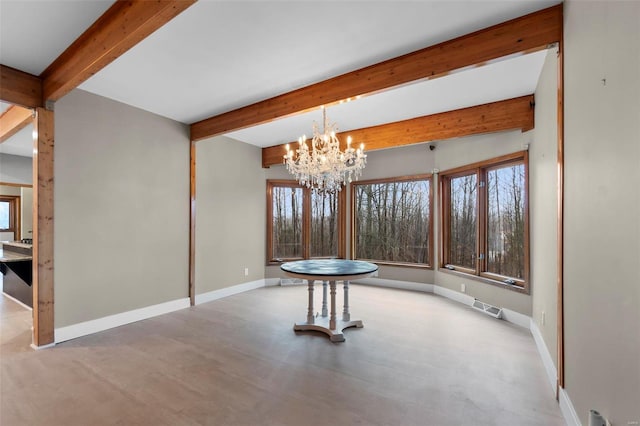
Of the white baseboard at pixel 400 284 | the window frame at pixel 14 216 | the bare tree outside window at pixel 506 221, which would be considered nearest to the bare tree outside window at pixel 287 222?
the white baseboard at pixel 400 284

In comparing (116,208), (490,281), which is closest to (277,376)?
(116,208)

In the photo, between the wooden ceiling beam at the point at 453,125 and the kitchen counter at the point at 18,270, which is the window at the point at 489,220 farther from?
the kitchen counter at the point at 18,270

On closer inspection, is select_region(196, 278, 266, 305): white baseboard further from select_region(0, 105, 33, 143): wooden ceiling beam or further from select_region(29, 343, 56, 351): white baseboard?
select_region(0, 105, 33, 143): wooden ceiling beam

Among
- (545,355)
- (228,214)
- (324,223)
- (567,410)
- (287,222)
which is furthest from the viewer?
(324,223)

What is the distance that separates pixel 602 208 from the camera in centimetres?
144

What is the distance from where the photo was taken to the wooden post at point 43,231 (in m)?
2.93

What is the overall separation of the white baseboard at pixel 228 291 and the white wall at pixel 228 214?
0.06 metres

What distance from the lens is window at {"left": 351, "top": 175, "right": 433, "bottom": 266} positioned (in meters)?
5.47

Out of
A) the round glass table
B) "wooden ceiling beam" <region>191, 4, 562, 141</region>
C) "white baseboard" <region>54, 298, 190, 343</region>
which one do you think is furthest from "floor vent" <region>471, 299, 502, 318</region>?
"white baseboard" <region>54, 298, 190, 343</region>

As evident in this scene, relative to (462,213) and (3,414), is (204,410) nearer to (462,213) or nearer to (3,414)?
(3,414)

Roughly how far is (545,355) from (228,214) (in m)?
4.51

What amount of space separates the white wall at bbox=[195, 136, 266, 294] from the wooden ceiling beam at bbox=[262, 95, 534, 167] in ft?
6.27

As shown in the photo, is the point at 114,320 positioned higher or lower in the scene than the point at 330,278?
lower

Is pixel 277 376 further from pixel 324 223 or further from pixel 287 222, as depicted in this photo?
pixel 324 223
